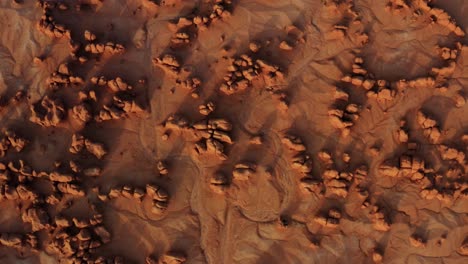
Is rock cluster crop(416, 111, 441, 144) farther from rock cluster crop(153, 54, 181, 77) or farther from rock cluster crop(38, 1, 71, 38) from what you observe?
rock cluster crop(38, 1, 71, 38)

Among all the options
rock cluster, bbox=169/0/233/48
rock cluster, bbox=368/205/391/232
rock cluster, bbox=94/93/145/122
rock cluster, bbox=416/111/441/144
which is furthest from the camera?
rock cluster, bbox=169/0/233/48

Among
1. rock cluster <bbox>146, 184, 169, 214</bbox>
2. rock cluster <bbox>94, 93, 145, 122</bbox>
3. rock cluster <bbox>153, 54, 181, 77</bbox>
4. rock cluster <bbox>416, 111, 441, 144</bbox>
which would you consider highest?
rock cluster <bbox>153, 54, 181, 77</bbox>

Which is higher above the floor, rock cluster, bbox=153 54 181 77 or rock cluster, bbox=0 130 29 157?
rock cluster, bbox=153 54 181 77

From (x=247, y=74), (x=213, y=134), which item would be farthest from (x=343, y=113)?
(x=213, y=134)

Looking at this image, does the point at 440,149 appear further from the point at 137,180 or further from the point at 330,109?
the point at 137,180

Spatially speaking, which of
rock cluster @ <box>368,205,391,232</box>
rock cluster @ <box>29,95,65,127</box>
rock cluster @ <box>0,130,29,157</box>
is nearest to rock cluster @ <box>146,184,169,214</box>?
rock cluster @ <box>29,95,65,127</box>

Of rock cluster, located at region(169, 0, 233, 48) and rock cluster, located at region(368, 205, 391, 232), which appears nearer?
rock cluster, located at region(368, 205, 391, 232)

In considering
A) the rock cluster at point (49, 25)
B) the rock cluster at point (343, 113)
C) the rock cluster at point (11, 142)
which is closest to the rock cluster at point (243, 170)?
the rock cluster at point (343, 113)

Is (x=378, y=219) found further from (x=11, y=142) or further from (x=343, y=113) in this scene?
(x=11, y=142)

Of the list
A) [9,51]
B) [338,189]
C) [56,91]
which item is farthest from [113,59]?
[338,189]

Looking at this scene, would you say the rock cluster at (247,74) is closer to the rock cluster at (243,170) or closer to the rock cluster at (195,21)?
the rock cluster at (195,21)
